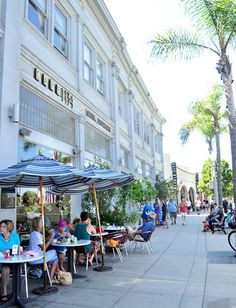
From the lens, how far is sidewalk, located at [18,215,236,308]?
5395 mm

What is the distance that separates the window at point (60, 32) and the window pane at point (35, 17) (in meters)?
1.02

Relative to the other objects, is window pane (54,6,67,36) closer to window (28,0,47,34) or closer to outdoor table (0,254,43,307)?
window (28,0,47,34)

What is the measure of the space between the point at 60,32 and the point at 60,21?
518 mm

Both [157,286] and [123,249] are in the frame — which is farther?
[123,249]

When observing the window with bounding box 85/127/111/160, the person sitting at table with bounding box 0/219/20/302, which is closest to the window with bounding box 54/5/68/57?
the window with bounding box 85/127/111/160

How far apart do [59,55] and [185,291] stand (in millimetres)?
8732

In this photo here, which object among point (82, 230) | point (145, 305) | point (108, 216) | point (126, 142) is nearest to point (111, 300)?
point (145, 305)

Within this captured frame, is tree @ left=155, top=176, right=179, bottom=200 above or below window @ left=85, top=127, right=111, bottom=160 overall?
below

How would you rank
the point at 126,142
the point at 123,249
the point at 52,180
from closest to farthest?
the point at 52,180
the point at 123,249
the point at 126,142

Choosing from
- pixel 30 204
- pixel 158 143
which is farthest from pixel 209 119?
pixel 30 204

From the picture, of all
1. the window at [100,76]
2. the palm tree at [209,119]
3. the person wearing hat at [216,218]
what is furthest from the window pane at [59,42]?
the palm tree at [209,119]

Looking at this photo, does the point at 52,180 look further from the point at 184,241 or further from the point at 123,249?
the point at 184,241

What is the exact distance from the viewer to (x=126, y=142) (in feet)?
67.2

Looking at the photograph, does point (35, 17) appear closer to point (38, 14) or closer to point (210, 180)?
point (38, 14)
